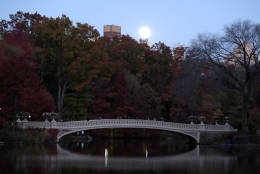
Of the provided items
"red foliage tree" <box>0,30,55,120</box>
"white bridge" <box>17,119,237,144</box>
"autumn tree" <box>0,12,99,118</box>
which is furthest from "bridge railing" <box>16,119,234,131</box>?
"autumn tree" <box>0,12,99,118</box>

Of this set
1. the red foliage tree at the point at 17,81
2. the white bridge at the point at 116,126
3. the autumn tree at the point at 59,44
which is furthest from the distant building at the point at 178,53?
the red foliage tree at the point at 17,81

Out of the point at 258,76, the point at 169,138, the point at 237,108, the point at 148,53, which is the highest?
the point at 148,53

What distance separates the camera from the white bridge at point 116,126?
35688mm

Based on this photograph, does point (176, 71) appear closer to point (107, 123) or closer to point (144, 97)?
point (144, 97)

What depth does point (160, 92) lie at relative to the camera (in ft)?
170

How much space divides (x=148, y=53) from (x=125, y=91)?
29.5 ft

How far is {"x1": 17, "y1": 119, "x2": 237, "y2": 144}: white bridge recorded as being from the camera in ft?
117

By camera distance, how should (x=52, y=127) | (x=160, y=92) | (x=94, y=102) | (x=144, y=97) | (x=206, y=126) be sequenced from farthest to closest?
(x=160, y=92)
(x=144, y=97)
(x=94, y=102)
(x=206, y=126)
(x=52, y=127)

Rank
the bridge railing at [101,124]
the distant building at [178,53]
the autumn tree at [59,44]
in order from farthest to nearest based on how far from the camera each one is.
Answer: the distant building at [178,53] → the autumn tree at [59,44] → the bridge railing at [101,124]

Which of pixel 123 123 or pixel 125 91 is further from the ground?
pixel 125 91

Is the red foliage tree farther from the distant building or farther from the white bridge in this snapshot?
the distant building

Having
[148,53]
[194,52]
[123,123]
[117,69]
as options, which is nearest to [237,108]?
[194,52]

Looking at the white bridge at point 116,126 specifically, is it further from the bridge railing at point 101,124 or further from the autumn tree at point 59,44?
the autumn tree at point 59,44

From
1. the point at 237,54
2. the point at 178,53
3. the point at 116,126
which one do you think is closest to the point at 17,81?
the point at 116,126
